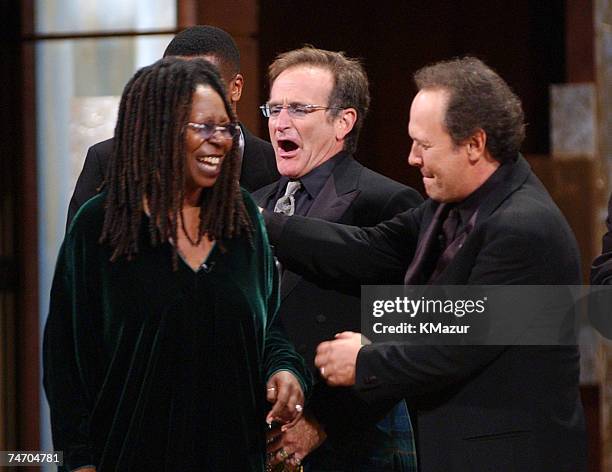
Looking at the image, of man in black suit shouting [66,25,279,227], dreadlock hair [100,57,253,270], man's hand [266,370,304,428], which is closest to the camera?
dreadlock hair [100,57,253,270]

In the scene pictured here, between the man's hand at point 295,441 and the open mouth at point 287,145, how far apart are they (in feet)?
1.89

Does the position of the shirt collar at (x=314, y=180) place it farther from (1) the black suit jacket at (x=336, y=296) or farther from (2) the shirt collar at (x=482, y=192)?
(2) the shirt collar at (x=482, y=192)

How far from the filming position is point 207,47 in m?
2.48

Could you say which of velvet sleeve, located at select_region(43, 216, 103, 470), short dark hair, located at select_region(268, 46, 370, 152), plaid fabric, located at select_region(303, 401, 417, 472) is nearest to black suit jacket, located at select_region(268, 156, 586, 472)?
plaid fabric, located at select_region(303, 401, 417, 472)

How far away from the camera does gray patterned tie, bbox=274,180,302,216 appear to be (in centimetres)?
246

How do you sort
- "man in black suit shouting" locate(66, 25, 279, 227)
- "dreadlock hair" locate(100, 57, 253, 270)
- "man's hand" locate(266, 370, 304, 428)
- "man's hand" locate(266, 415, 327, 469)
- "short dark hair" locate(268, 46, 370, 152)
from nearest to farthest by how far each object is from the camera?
"dreadlock hair" locate(100, 57, 253, 270)
"man's hand" locate(266, 370, 304, 428)
"man's hand" locate(266, 415, 327, 469)
"man in black suit shouting" locate(66, 25, 279, 227)
"short dark hair" locate(268, 46, 370, 152)

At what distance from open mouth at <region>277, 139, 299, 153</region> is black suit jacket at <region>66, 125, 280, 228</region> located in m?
0.04

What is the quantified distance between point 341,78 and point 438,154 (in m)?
0.39

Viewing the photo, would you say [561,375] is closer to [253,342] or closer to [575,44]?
[253,342]

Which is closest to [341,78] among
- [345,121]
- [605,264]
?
[345,121]

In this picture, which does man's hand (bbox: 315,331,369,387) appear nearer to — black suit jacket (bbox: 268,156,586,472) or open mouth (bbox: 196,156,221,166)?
black suit jacket (bbox: 268,156,586,472)

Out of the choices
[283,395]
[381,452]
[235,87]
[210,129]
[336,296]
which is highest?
[235,87]

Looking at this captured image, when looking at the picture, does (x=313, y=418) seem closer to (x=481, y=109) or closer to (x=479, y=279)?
(x=479, y=279)

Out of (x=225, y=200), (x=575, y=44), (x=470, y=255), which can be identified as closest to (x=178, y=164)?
(x=225, y=200)
